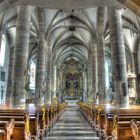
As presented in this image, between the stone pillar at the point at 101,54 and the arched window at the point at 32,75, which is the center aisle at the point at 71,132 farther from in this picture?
the arched window at the point at 32,75

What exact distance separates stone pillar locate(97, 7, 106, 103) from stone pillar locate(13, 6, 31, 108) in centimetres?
845

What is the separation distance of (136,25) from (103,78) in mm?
7795

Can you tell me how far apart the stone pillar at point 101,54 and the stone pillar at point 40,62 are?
5948mm

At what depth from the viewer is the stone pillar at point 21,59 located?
43.5 feet

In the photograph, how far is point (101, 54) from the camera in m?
20.7

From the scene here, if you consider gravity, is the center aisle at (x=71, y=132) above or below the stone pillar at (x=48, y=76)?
below

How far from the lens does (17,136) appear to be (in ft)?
15.1

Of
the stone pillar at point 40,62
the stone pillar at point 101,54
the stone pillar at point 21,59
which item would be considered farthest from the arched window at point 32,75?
the stone pillar at point 21,59

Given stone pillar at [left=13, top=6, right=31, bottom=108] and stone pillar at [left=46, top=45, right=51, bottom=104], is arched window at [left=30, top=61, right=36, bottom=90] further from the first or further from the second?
stone pillar at [left=13, top=6, right=31, bottom=108]

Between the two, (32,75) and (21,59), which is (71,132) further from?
(32,75)

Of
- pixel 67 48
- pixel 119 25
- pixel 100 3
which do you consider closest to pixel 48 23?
pixel 119 25

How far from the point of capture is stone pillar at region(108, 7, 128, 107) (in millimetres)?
12711

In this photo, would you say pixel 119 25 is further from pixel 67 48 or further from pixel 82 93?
pixel 82 93

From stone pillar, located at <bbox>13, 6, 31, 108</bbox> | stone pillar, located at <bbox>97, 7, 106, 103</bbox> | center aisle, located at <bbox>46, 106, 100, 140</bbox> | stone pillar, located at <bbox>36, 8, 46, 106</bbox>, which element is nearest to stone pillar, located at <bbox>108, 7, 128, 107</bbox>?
center aisle, located at <bbox>46, 106, 100, 140</bbox>
